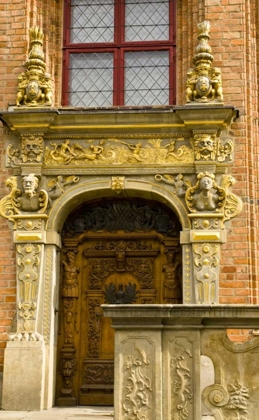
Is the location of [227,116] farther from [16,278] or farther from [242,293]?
[16,278]

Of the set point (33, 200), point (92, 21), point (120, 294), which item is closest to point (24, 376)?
point (120, 294)

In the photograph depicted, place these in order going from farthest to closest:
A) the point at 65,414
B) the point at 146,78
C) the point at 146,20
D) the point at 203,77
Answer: the point at 146,20 < the point at 146,78 < the point at 203,77 < the point at 65,414

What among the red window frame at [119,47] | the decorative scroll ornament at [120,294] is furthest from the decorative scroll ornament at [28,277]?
the red window frame at [119,47]

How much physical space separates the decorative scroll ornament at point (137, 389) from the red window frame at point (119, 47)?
19.2 ft

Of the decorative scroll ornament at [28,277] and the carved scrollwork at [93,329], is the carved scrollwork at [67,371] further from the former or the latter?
the decorative scroll ornament at [28,277]

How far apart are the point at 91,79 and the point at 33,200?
8.10 feet

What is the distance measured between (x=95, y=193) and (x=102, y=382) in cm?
294

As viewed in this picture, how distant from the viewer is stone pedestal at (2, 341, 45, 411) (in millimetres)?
10484

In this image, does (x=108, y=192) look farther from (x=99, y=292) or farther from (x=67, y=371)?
(x=67, y=371)

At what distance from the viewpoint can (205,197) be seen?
1089 centimetres

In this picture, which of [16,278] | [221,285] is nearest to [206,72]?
[221,285]

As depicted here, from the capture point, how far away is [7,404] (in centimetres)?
1048

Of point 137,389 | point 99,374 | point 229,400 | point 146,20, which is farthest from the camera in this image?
point 146,20

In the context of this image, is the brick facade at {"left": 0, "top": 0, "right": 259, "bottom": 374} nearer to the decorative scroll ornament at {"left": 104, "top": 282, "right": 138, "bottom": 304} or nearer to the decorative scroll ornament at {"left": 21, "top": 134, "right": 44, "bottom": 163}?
the decorative scroll ornament at {"left": 21, "top": 134, "right": 44, "bottom": 163}
